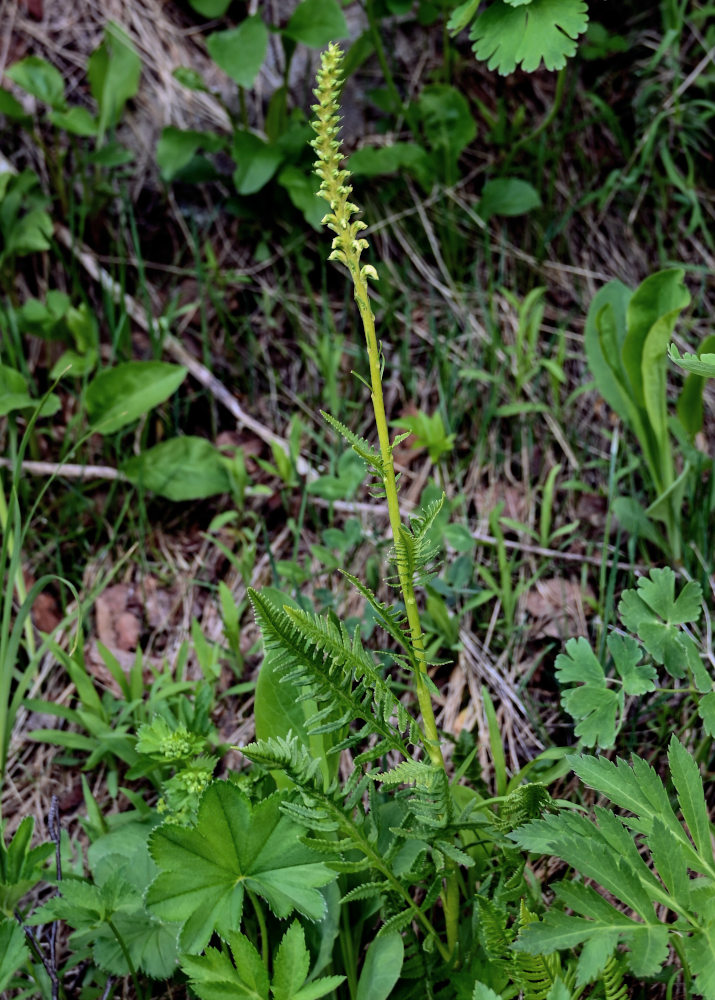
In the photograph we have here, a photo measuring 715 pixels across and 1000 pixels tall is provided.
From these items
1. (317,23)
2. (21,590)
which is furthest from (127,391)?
(317,23)

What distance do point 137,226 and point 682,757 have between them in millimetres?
2464

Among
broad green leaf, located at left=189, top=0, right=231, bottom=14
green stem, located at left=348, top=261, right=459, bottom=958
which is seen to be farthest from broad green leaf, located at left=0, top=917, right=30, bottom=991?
broad green leaf, located at left=189, top=0, right=231, bottom=14

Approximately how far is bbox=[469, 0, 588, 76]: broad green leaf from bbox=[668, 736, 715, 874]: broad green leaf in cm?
138

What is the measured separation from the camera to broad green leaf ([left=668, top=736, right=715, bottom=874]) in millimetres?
1156

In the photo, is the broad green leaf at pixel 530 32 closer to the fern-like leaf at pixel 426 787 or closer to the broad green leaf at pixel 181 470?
the broad green leaf at pixel 181 470

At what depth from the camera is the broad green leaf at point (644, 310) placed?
2.06m

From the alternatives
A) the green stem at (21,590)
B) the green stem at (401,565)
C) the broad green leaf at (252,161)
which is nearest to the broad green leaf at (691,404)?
the green stem at (401,565)

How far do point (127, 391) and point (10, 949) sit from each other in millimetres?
1496

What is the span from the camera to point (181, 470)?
240 cm

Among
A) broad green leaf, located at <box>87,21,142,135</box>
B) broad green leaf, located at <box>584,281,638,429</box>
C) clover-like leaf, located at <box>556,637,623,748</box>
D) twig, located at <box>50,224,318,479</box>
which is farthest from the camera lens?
broad green leaf, located at <box>87,21,142,135</box>

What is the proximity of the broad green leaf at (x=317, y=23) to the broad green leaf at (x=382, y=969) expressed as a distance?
2398mm

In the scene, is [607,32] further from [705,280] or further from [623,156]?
[705,280]

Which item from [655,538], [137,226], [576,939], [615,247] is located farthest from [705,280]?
[576,939]

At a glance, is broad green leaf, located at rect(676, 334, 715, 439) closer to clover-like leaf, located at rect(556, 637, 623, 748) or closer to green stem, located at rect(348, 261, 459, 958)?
clover-like leaf, located at rect(556, 637, 623, 748)
